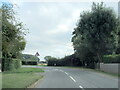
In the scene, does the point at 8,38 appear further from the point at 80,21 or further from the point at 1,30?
the point at 80,21

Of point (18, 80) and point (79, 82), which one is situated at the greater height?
point (18, 80)

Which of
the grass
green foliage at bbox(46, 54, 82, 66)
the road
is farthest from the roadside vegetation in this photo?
green foliage at bbox(46, 54, 82, 66)

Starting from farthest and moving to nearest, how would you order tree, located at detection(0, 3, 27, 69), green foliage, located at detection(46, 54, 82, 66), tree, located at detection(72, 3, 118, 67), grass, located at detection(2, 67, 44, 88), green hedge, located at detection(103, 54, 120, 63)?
green foliage, located at detection(46, 54, 82, 66) < tree, located at detection(72, 3, 118, 67) < green hedge, located at detection(103, 54, 120, 63) < grass, located at detection(2, 67, 44, 88) < tree, located at detection(0, 3, 27, 69)

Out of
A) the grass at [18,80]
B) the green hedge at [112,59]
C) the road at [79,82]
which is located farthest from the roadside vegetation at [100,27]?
the grass at [18,80]

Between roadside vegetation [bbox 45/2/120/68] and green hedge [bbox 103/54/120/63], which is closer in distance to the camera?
green hedge [bbox 103/54/120/63]

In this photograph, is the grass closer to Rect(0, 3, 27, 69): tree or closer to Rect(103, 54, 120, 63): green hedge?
Rect(0, 3, 27, 69): tree

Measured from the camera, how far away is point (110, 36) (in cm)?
5591

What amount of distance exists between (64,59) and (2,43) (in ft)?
280

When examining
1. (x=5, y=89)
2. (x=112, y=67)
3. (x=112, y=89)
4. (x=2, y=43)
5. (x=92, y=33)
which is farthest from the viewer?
(x=92, y=33)

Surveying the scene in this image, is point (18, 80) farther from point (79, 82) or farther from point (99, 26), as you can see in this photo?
point (99, 26)

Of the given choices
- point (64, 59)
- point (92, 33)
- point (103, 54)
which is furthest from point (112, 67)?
point (64, 59)

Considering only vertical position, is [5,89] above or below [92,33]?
below

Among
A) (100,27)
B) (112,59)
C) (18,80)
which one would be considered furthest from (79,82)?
(100,27)

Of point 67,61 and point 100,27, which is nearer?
point 100,27
